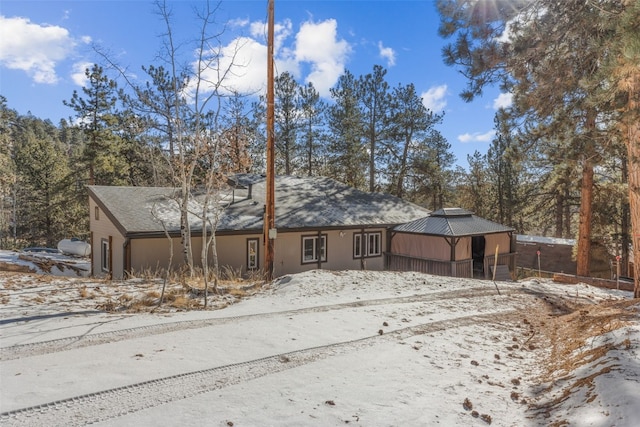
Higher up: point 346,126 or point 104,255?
point 346,126

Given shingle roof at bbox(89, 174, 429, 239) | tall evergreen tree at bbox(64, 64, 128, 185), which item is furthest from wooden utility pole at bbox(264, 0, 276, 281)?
tall evergreen tree at bbox(64, 64, 128, 185)

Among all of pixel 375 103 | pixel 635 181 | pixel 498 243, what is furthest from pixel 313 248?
pixel 375 103

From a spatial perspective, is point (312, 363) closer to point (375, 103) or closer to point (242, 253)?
point (242, 253)

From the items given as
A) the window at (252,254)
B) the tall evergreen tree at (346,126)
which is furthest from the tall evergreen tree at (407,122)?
the window at (252,254)

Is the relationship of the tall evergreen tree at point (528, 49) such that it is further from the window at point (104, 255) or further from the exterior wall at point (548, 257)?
the exterior wall at point (548, 257)

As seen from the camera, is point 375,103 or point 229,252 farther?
point 375,103

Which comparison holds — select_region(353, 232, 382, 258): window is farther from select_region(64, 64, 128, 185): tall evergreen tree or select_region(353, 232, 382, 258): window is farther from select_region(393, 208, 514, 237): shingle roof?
select_region(64, 64, 128, 185): tall evergreen tree

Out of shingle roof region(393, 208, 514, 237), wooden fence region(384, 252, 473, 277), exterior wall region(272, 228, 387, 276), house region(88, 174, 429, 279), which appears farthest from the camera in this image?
shingle roof region(393, 208, 514, 237)

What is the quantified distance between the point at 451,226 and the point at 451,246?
38.1 inches

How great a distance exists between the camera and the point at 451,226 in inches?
647

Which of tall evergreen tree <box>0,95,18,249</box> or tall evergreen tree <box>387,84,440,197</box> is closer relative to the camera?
tall evergreen tree <box>0,95,18,249</box>

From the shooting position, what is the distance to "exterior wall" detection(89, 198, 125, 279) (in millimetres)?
13422

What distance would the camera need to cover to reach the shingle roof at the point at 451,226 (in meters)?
16.3

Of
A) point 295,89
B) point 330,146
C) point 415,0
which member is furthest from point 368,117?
point 415,0
